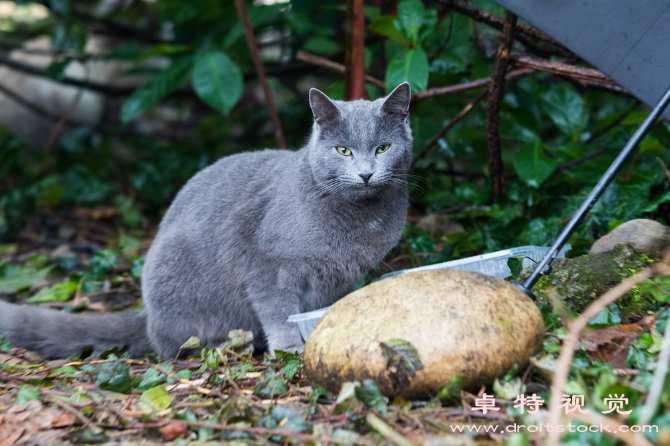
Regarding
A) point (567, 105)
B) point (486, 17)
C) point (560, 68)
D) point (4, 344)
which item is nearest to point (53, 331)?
point (4, 344)

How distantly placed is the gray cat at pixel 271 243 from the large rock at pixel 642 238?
874mm

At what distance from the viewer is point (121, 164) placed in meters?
5.41

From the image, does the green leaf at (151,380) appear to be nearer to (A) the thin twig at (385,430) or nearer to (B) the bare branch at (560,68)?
(A) the thin twig at (385,430)

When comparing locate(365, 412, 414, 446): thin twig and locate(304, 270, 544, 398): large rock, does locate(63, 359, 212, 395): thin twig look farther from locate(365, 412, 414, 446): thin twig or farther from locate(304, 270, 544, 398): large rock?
locate(365, 412, 414, 446): thin twig

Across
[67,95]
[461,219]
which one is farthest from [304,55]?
[67,95]

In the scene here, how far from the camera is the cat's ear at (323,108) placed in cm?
230

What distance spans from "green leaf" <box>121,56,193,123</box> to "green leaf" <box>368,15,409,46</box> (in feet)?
4.93

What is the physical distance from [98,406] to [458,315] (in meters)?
1.21

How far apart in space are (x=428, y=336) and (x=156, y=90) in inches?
115

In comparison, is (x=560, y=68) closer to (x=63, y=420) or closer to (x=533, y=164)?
(x=533, y=164)

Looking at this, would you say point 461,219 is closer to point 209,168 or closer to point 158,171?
point 209,168

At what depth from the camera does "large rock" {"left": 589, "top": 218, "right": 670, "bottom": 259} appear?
2.11 metres

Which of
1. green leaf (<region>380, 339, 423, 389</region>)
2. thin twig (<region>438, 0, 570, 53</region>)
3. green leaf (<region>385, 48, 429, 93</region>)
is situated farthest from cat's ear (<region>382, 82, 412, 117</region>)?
green leaf (<region>380, 339, 423, 389</region>)

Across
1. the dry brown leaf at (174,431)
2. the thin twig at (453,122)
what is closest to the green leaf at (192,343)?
the dry brown leaf at (174,431)
